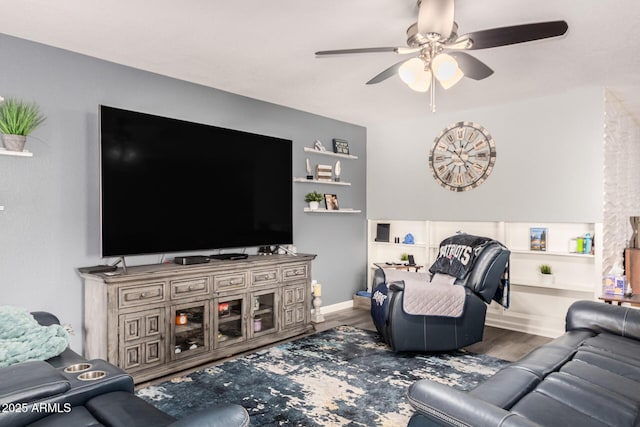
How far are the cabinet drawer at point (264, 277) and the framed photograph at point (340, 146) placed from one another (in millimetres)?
2006

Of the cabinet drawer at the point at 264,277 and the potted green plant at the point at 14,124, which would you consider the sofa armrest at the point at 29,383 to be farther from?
the cabinet drawer at the point at 264,277

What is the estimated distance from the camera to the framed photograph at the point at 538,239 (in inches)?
175

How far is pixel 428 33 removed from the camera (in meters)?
2.12

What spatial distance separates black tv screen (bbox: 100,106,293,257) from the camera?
10.2 feet

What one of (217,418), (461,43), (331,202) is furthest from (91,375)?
(331,202)

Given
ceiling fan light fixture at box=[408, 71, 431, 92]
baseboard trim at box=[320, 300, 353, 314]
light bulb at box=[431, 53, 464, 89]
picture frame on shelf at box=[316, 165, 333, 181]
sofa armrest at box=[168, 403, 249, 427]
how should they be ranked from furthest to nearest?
1. baseboard trim at box=[320, 300, 353, 314]
2. picture frame on shelf at box=[316, 165, 333, 181]
3. ceiling fan light fixture at box=[408, 71, 431, 92]
4. light bulb at box=[431, 53, 464, 89]
5. sofa armrest at box=[168, 403, 249, 427]

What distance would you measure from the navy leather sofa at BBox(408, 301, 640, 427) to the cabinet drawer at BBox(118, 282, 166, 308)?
2281 mm

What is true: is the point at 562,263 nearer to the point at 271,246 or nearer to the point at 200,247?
the point at 271,246

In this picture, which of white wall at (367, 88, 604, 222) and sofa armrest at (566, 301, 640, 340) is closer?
sofa armrest at (566, 301, 640, 340)

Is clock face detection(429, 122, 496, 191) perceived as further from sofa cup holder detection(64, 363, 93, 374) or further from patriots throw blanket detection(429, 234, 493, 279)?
sofa cup holder detection(64, 363, 93, 374)

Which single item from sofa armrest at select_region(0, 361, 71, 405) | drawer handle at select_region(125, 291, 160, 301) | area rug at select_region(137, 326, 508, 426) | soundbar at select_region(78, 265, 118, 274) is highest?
soundbar at select_region(78, 265, 118, 274)

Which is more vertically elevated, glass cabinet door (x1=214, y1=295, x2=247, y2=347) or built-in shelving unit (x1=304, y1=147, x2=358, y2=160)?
built-in shelving unit (x1=304, y1=147, x2=358, y2=160)

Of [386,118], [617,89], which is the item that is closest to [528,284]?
[617,89]

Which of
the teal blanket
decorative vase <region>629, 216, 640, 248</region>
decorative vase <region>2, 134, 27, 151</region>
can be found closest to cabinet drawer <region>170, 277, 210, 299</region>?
the teal blanket
